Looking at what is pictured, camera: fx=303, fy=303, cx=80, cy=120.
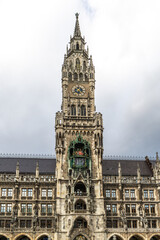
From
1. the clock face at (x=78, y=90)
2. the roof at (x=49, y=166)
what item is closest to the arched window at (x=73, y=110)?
the clock face at (x=78, y=90)

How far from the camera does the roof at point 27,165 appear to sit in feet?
229

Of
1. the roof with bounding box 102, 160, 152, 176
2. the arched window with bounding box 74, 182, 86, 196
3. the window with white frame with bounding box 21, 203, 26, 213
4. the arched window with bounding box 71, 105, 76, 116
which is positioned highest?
the arched window with bounding box 71, 105, 76, 116

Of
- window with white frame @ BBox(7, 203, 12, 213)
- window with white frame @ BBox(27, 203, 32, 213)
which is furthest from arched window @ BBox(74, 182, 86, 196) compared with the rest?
window with white frame @ BBox(7, 203, 12, 213)

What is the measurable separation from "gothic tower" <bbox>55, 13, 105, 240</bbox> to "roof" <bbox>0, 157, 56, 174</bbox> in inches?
217

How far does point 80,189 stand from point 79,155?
291 inches

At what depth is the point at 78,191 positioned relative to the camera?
65.4 metres

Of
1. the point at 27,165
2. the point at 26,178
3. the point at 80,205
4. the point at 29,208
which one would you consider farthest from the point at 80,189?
the point at 27,165

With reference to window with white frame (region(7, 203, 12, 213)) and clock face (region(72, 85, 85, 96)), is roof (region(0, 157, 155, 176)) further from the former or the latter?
clock face (region(72, 85, 85, 96))

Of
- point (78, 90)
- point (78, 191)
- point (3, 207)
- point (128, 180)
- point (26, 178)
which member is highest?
point (78, 90)

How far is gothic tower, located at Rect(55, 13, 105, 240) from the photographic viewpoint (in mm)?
61688

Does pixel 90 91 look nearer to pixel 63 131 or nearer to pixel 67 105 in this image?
pixel 67 105

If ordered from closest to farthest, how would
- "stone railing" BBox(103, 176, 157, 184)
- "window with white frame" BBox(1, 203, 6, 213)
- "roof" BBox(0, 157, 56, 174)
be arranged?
"window with white frame" BBox(1, 203, 6, 213)
"stone railing" BBox(103, 176, 157, 184)
"roof" BBox(0, 157, 56, 174)

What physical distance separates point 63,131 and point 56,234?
22.5m

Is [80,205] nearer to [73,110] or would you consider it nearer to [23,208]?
[23,208]
